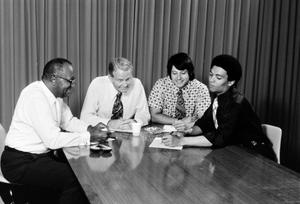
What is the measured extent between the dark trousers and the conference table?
134 mm

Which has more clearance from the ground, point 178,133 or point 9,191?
point 178,133

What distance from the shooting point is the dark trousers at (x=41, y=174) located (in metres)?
2.19

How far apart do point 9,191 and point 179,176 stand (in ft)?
3.75

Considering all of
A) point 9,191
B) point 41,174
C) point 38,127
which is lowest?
point 9,191

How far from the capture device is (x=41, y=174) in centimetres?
226

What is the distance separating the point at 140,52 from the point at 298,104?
5.56 ft

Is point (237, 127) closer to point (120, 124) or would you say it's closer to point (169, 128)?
point (169, 128)

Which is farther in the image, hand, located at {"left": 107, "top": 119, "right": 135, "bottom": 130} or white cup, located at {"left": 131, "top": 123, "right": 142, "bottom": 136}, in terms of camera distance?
hand, located at {"left": 107, "top": 119, "right": 135, "bottom": 130}

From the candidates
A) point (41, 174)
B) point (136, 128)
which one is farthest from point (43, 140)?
point (136, 128)

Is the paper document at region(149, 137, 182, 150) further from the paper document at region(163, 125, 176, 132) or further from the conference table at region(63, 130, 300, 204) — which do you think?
the paper document at region(163, 125, 176, 132)

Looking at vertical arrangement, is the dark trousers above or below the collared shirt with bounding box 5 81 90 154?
below

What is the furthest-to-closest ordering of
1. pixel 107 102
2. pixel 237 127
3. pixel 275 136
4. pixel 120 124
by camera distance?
1. pixel 107 102
2. pixel 120 124
3. pixel 275 136
4. pixel 237 127

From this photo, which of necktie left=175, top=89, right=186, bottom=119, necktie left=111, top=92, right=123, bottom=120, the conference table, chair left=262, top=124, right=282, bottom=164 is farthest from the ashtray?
necktie left=175, top=89, right=186, bottom=119

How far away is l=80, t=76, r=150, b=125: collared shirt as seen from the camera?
3.12m
